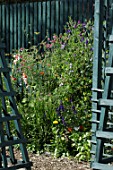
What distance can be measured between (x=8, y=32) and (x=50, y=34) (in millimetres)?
1457

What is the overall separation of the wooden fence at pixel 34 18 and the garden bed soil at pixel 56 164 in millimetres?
6712

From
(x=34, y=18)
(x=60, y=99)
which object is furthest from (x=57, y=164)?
(x=34, y=18)

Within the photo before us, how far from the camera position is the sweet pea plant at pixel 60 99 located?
6805 millimetres

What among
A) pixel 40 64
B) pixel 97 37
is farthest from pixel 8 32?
pixel 97 37

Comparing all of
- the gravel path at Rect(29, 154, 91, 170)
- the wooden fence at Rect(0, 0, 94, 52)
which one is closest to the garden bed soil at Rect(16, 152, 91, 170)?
the gravel path at Rect(29, 154, 91, 170)

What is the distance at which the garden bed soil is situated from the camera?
635 centimetres

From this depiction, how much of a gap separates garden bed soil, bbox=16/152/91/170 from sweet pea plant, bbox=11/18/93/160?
0.31 feet

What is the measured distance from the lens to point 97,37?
19.5 ft

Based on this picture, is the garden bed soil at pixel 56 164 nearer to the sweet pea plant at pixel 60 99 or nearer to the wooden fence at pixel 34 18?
the sweet pea plant at pixel 60 99

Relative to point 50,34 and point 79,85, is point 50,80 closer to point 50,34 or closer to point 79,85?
point 79,85

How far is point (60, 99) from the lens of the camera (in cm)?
714

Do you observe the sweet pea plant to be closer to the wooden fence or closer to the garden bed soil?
the garden bed soil

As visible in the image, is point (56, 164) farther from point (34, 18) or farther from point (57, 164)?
point (34, 18)

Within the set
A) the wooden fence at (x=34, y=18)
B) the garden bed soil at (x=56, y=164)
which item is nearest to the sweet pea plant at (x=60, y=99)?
the garden bed soil at (x=56, y=164)
